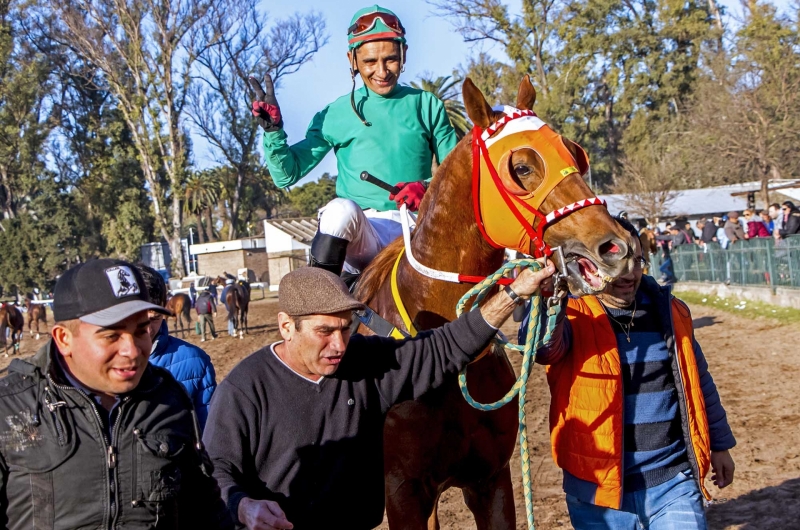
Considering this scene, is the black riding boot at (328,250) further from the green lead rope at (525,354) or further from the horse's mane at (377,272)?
the green lead rope at (525,354)

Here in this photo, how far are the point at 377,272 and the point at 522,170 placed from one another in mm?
1139

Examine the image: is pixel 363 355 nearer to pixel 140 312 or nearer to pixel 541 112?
pixel 140 312

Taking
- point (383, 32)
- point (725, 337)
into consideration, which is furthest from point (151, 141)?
point (383, 32)

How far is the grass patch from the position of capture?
1370cm

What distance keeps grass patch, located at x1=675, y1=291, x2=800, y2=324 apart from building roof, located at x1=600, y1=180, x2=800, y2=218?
1517 cm

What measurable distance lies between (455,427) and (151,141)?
1557 inches

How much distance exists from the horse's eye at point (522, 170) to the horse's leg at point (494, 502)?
4.44 ft

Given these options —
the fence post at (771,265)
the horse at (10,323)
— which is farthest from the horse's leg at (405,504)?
the horse at (10,323)

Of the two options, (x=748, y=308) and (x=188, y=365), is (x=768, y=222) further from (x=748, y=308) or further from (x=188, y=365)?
(x=188, y=365)

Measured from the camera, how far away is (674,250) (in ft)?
76.8

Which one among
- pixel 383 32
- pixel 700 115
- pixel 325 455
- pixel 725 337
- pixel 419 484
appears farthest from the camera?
pixel 700 115

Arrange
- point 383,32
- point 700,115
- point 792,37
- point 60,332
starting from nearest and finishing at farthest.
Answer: point 60,332 < point 383,32 < point 792,37 < point 700,115

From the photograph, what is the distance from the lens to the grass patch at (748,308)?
13.7 metres

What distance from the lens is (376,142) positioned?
4453 mm
